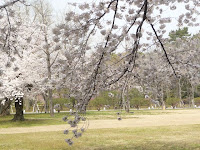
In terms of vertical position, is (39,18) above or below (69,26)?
above

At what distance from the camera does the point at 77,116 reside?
3523 mm

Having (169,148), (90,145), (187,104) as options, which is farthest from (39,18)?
(187,104)

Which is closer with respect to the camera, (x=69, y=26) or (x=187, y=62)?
(x=69, y=26)

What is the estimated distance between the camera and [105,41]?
3.83m

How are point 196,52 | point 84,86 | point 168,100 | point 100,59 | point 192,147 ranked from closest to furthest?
point 100,59
point 84,86
point 196,52
point 192,147
point 168,100

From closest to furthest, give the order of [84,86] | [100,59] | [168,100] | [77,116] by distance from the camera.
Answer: [77,116], [100,59], [84,86], [168,100]

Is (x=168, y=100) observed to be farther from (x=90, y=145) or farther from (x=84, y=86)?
(x=84, y=86)

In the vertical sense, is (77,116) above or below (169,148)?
above

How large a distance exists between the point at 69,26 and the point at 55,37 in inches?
9.3

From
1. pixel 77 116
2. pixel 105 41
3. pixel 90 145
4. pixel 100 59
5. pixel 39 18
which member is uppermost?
pixel 39 18

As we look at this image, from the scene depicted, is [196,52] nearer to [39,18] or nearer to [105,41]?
[105,41]

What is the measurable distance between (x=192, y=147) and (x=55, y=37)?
476 centimetres

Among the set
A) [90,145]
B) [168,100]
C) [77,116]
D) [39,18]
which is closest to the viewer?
[77,116]

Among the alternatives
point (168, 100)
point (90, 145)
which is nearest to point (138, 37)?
point (90, 145)
